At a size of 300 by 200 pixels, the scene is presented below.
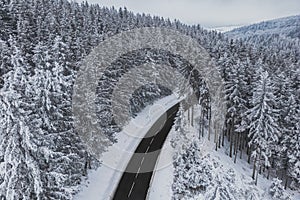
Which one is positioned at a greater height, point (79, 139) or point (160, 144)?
point (79, 139)

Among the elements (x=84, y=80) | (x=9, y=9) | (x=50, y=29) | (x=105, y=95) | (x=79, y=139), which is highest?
(x=9, y=9)

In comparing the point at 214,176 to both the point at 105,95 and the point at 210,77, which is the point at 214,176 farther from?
the point at 210,77

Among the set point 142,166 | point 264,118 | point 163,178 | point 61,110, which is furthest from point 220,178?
point 264,118

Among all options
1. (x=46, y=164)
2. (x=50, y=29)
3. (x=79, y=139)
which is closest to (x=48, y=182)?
(x=46, y=164)

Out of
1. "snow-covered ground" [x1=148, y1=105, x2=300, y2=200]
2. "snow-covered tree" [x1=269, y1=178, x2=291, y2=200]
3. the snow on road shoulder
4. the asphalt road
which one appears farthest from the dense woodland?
the snow on road shoulder

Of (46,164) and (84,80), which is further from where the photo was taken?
(84,80)

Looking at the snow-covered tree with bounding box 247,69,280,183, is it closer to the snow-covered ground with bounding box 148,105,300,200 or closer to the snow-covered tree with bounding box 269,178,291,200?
the snow-covered tree with bounding box 269,178,291,200

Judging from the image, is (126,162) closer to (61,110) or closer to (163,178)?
(163,178)

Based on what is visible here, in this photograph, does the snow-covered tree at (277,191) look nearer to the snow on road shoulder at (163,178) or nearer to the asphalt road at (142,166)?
the snow on road shoulder at (163,178)

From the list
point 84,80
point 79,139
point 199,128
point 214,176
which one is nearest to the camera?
point 214,176
